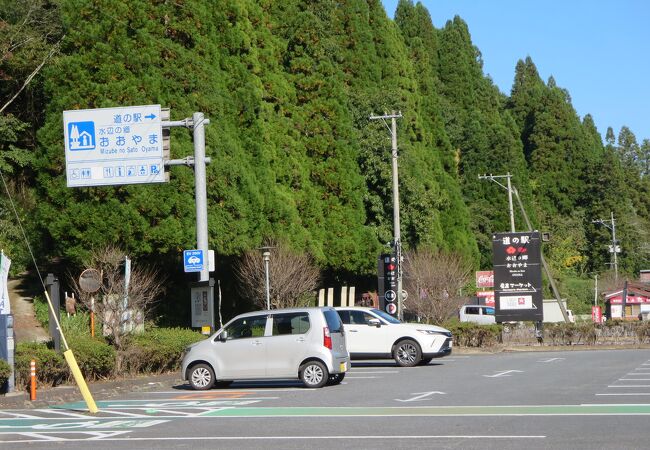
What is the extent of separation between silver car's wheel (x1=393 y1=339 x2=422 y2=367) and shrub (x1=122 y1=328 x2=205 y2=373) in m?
5.40

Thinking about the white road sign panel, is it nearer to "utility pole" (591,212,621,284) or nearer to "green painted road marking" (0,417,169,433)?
"green painted road marking" (0,417,169,433)

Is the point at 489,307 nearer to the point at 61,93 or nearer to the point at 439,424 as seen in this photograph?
the point at 61,93

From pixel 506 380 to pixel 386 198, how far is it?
3381 cm

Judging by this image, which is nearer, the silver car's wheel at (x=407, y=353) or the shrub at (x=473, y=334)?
the silver car's wheel at (x=407, y=353)

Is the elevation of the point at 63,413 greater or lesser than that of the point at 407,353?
lesser

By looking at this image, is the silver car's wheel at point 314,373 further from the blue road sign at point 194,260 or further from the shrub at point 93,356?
the shrub at point 93,356

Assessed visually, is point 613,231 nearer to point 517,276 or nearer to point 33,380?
point 517,276

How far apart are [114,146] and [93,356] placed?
5618 mm

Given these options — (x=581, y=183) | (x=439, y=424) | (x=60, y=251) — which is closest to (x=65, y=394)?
(x=439, y=424)

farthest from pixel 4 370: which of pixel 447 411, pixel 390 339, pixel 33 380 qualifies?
pixel 390 339

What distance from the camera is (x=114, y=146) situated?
24.9 metres

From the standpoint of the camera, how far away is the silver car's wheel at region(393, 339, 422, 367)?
27013mm

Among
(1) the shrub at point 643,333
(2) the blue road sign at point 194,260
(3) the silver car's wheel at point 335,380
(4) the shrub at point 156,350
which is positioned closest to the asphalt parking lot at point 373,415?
(3) the silver car's wheel at point 335,380

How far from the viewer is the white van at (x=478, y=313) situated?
56.5m
